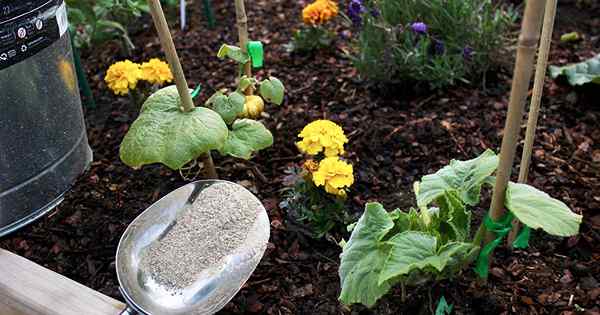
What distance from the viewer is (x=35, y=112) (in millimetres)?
1728

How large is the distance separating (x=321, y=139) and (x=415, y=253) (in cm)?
53

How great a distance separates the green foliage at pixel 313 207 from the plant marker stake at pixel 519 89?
54 centimetres

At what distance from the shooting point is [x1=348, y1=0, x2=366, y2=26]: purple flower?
2.32 meters

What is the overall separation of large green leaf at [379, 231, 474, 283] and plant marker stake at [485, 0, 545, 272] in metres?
0.13

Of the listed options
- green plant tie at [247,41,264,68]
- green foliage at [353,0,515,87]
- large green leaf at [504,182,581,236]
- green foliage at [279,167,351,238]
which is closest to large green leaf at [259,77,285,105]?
green plant tie at [247,41,264,68]

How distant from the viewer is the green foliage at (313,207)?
1740 mm

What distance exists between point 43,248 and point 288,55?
1289mm

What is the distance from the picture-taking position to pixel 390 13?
7.81 feet

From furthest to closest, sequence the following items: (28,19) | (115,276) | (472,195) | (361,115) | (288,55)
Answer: (288,55) < (361,115) < (115,276) < (28,19) < (472,195)

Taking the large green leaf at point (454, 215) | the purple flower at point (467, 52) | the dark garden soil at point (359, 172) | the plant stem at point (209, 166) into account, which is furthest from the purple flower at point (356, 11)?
the large green leaf at point (454, 215)

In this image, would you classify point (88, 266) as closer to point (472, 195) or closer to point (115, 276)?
point (115, 276)

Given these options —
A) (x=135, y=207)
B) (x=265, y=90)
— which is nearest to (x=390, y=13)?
(x=265, y=90)

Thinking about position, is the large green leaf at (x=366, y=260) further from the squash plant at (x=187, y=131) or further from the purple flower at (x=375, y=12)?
the purple flower at (x=375, y=12)

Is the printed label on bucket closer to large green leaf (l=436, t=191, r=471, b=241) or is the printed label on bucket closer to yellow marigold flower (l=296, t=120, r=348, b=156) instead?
yellow marigold flower (l=296, t=120, r=348, b=156)
